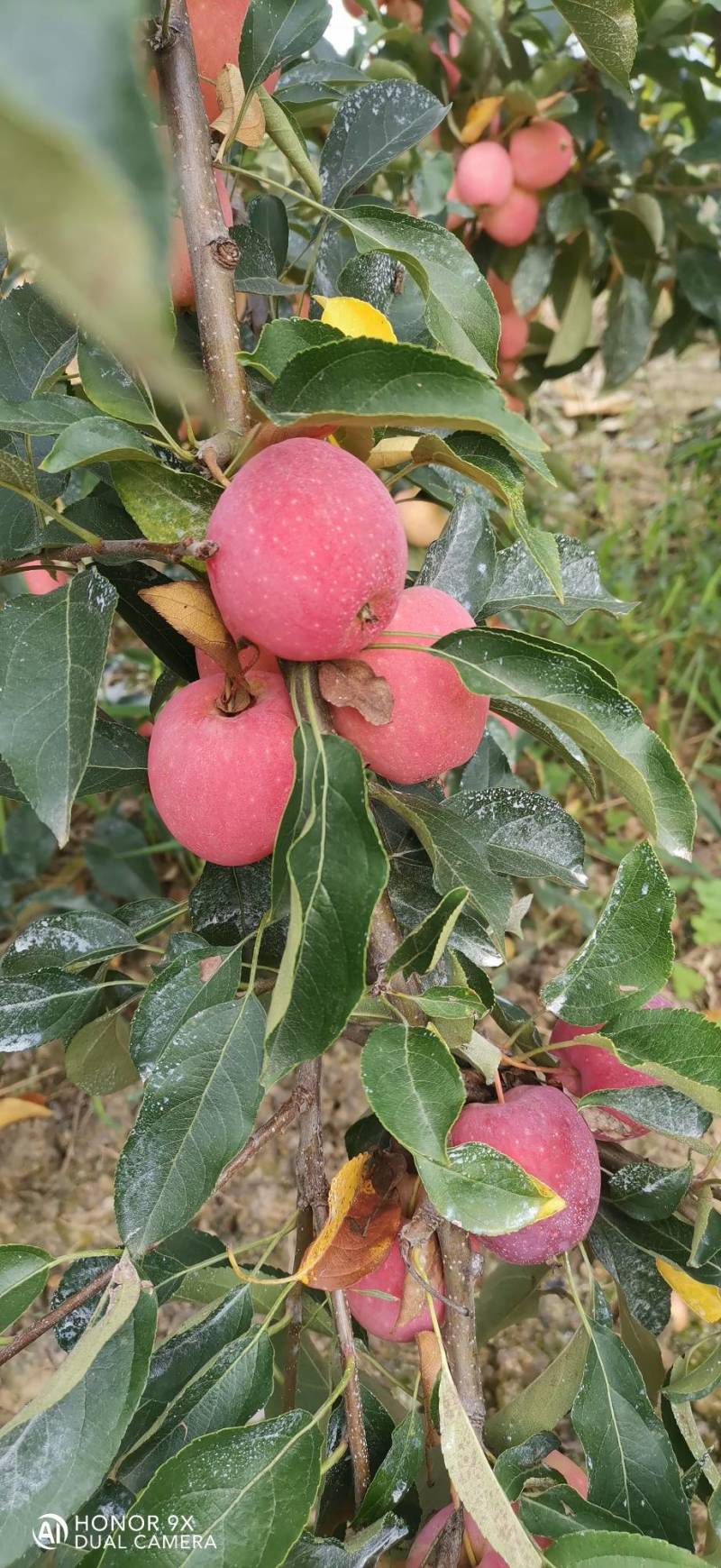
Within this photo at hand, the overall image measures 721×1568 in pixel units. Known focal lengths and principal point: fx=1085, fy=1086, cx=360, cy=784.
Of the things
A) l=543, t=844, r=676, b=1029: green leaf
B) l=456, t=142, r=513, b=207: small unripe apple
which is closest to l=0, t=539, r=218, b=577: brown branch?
l=543, t=844, r=676, b=1029: green leaf

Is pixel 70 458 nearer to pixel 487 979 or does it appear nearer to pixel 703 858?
pixel 487 979

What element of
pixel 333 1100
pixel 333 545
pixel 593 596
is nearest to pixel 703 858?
pixel 333 1100

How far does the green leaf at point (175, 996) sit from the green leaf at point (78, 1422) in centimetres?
10

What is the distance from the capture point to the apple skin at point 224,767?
444 mm

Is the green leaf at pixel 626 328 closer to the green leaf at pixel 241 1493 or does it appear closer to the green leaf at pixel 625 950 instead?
the green leaf at pixel 625 950

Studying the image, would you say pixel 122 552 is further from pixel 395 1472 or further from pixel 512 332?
pixel 512 332

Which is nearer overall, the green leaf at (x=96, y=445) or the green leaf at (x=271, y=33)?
the green leaf at (x=96, y=445)

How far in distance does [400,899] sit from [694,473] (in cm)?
167

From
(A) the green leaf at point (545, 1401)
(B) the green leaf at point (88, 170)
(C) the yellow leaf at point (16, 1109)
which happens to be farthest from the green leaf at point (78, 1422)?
(C) the yellow leaf at point (16, 1109)

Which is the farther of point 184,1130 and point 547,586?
point 547,586

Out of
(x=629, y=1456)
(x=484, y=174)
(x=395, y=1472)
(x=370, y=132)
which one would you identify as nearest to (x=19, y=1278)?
(x=395, y=1472)

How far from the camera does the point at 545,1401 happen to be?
1.93 feet

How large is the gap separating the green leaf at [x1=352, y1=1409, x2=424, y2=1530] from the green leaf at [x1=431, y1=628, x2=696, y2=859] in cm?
30

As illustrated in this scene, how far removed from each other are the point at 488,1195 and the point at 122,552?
0.30 metres
